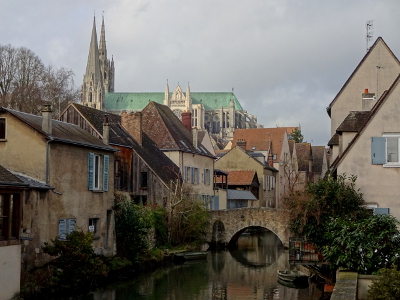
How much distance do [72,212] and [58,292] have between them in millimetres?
3748

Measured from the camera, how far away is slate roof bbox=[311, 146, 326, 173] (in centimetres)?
8344

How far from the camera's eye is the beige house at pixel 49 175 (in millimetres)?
22031

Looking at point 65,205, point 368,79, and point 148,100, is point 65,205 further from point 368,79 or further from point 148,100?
point 148,100

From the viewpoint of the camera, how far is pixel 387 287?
14000 mm

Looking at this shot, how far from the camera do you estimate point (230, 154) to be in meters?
62.6

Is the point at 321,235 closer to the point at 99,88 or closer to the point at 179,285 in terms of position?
the point at 179,285

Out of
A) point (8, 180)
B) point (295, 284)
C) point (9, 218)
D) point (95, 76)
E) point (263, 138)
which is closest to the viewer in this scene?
point (8, 180)

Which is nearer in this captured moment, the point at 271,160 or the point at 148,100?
the point at 271,160

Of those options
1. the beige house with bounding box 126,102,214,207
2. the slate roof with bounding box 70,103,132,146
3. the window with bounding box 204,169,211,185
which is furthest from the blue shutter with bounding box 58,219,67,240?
the window with bounding box 204,169,211,185

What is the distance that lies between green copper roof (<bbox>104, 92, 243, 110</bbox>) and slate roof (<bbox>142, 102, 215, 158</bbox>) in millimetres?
103609

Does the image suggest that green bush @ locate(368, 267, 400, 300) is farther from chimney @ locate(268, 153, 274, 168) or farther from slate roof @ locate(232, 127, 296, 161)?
slate roof @ locate(232, 127, 296, 161)

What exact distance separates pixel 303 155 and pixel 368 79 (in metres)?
55.5

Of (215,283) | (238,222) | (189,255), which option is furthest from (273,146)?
(215,283)

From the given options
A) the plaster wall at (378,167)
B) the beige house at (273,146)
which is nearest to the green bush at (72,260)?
the plaster wall at (378,167)
